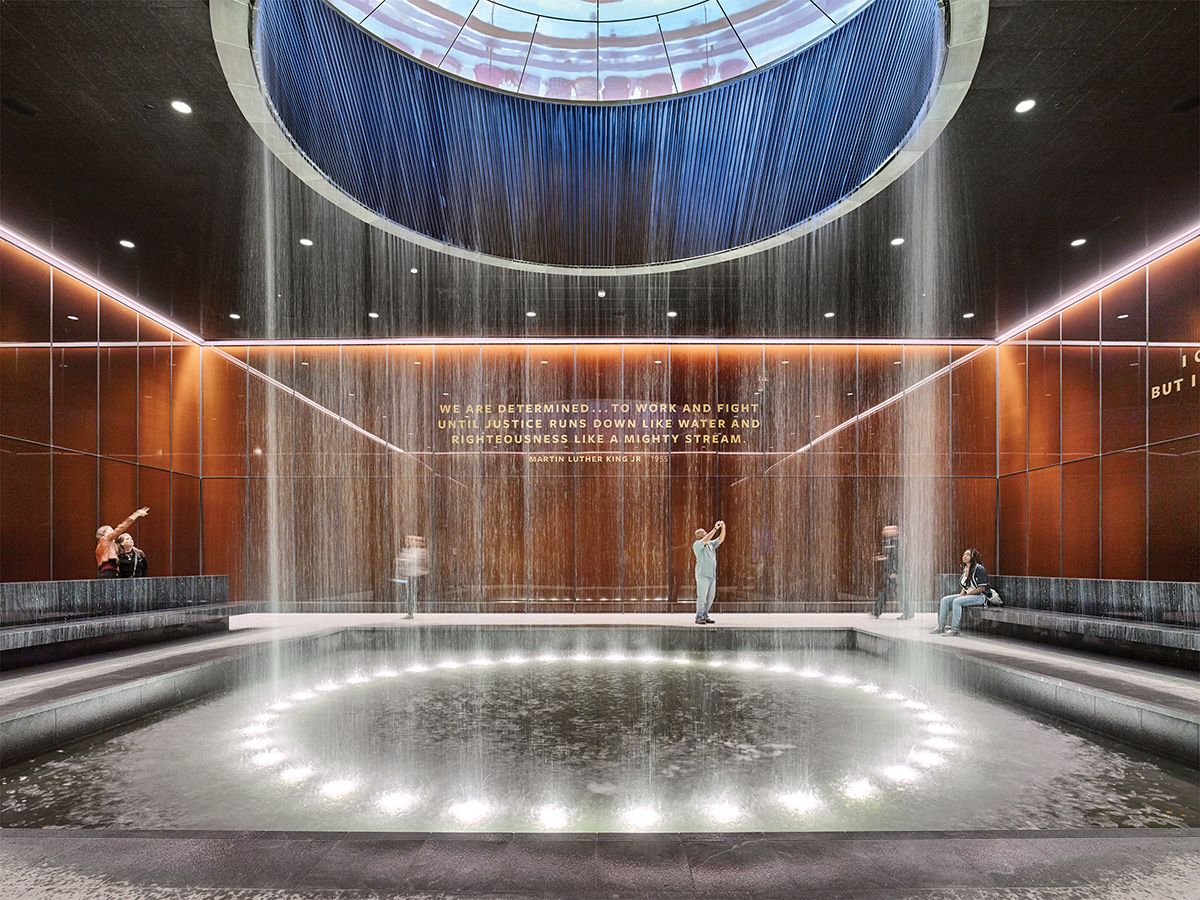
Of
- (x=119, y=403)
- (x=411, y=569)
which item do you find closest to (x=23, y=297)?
(x=119, y=403)

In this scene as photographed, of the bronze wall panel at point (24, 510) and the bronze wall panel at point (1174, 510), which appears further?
the bronze wall panel at point (24, 510)

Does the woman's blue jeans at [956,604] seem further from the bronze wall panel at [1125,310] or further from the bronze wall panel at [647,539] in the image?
the bronze wall panel at [647,539]

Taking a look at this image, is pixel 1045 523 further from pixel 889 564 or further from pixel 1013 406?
pixel 889 564

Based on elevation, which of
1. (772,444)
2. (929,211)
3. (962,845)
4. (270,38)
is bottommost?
(962,845)

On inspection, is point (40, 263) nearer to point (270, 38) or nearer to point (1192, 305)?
point (270, 38)

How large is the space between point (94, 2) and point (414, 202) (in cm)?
385

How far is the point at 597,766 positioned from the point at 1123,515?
10.8 metres

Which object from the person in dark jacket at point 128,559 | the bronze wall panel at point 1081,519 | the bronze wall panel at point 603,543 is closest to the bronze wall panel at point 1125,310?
the bronze wall panel at point 1081,519

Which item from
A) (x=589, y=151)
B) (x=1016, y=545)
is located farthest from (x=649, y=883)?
(x=1016, y=545)

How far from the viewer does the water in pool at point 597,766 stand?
3.65m

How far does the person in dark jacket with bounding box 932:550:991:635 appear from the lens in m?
9.75

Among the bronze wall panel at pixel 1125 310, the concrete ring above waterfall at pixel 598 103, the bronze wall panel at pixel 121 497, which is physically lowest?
the bronze wall panel at pixel 121 497

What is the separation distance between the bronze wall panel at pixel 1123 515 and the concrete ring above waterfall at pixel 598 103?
22.5ft

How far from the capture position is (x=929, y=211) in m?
8.34
